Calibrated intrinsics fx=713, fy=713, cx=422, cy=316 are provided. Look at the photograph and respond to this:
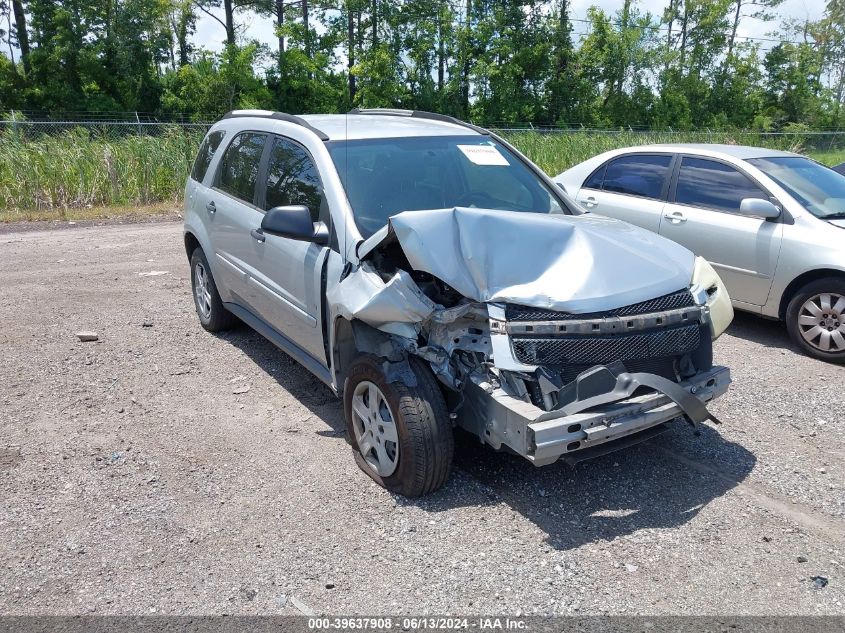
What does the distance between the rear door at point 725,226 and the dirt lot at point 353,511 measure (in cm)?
98

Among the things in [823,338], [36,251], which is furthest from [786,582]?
[36,251]

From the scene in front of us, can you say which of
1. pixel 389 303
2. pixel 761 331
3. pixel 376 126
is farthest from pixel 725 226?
pixel 389 303

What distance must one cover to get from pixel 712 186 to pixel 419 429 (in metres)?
4.72

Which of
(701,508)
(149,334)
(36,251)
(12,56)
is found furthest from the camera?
(12,56)

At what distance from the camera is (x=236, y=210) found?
5.41 metres

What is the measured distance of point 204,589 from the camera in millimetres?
3107

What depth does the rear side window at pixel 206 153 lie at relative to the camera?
6.16m

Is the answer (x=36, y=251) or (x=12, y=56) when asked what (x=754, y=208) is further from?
(x=12, y=56)

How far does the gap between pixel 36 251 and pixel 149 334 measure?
4935 mm

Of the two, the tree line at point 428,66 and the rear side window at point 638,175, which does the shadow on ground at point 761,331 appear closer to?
the rear side window at point 638,175

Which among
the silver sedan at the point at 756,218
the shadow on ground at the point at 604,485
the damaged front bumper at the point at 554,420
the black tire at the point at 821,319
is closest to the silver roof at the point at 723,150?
the silver sedan at the point at 756,218

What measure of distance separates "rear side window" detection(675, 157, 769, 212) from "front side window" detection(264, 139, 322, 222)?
407 cm

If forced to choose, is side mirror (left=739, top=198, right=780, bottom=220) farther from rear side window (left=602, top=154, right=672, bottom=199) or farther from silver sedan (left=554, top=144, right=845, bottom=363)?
rear side window (left=602, top=154, right=672, bottom=199)

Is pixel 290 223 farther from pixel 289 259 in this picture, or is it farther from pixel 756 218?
pixel 756 218
